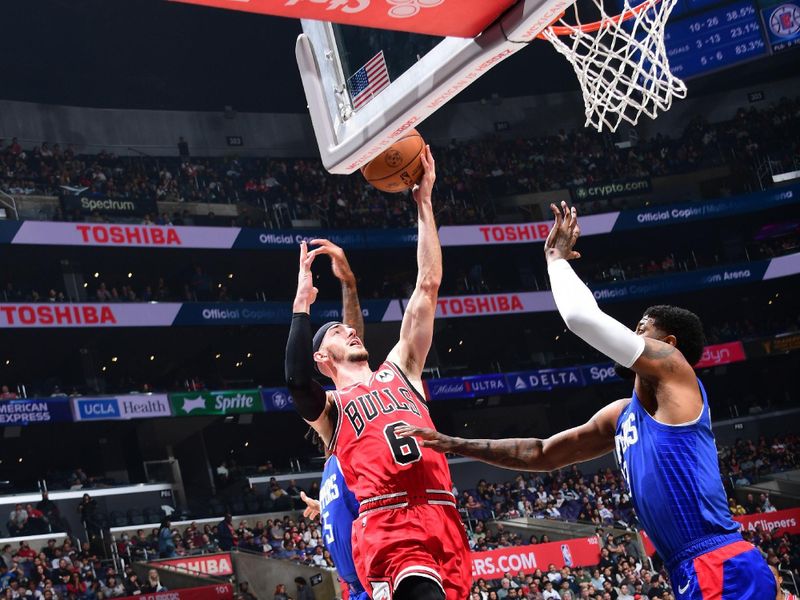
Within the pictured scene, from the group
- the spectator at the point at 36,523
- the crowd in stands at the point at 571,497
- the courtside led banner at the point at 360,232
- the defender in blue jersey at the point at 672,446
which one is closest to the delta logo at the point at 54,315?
the courtside led banner at the point at 360,232

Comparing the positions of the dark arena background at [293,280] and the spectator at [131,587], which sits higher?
the dark arena background at [293,280]

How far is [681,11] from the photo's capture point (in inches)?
1081

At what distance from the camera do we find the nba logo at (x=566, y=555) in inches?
743

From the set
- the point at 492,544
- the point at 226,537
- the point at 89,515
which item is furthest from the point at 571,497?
the point at 89,515

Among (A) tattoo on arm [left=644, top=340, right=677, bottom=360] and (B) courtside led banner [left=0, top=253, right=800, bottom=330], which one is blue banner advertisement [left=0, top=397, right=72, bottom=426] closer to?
(B) courtside led banner [left=0, top=253, right=800, bottom=330]

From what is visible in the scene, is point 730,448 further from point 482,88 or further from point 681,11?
point 482,88

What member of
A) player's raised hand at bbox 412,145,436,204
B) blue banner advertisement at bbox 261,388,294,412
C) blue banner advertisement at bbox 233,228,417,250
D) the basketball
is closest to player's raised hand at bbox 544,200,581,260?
player's raised hand at bbox 412,145,436,204

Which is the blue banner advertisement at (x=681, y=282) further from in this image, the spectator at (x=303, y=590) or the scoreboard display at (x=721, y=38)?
the spectator at (x=303, y=590)

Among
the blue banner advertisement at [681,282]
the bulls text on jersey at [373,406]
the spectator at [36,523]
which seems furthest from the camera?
the blue banner advertisement at [681,282]

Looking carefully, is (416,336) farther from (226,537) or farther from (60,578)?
(226,537)

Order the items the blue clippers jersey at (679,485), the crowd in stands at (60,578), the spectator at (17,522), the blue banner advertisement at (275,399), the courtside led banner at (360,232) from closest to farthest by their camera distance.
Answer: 1. the blue clippers jersey at (679,485)
2. the crowd in stands at (60,578)
3. the spectator at (17,522)
4. the courtside led banner at (360,232)
5. the blue banner advertisement at (275,399)

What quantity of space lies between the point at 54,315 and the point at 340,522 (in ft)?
63.2

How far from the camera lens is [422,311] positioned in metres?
5.16

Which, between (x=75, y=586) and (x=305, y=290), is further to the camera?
(x=75, y=586)
